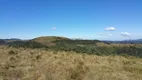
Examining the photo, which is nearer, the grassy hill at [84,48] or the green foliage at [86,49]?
the green foliage at [86,49]

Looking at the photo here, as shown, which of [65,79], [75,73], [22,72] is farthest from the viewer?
[22,72]

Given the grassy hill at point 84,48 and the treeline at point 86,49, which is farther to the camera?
the grassy hill at point 84,48

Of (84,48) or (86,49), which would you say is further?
(84,48)

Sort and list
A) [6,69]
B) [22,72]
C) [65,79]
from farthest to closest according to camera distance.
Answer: [6,69], [22,72], [65,79]

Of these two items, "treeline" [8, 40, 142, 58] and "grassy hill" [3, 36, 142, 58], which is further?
"grassy hill" [3, 36, 142, 58]

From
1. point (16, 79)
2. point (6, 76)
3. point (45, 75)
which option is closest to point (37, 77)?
point (45, 75)

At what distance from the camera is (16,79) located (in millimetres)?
10102

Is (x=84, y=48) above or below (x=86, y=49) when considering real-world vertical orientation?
above

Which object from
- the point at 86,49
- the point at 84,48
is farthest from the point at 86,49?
the point at 84,48

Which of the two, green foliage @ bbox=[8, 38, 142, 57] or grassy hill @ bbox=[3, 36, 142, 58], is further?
grassy hill @ bbox=[3, 36, 142, 58]

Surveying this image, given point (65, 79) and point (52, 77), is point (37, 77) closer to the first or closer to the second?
point (52, 77)

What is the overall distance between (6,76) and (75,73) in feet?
12.1

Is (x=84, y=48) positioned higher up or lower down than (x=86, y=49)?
higher up

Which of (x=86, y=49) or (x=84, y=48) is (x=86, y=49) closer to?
(x=86, y=49)
